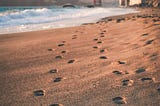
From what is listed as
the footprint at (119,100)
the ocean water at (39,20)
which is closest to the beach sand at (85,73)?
the footprint at (119,100)

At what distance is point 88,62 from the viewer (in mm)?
4570

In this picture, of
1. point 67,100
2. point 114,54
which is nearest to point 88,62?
point 114,54

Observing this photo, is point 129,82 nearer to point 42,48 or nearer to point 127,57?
point 127,57

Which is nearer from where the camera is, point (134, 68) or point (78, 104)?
point (78, 104)

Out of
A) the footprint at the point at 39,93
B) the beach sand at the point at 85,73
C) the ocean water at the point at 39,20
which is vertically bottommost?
the ocean water at the point at 39,20

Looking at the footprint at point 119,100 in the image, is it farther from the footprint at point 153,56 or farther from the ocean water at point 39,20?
the ocean water at point 39,20

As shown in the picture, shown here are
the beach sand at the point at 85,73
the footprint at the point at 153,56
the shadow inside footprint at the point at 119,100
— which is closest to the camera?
the shadow inside footprint at the point at 119,100

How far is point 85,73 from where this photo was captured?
→ 4.03 meters

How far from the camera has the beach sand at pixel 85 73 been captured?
319cm

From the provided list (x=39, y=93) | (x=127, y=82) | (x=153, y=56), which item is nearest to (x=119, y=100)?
(x=127, y=82)

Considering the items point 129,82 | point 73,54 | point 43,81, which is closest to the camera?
point 129,82

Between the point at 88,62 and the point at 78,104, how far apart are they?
1.57m

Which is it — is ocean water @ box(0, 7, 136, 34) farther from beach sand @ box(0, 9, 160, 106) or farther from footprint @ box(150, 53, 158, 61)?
footprint @ box(150, 53, 158, 61)

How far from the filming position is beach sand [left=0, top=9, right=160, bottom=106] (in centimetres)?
319
